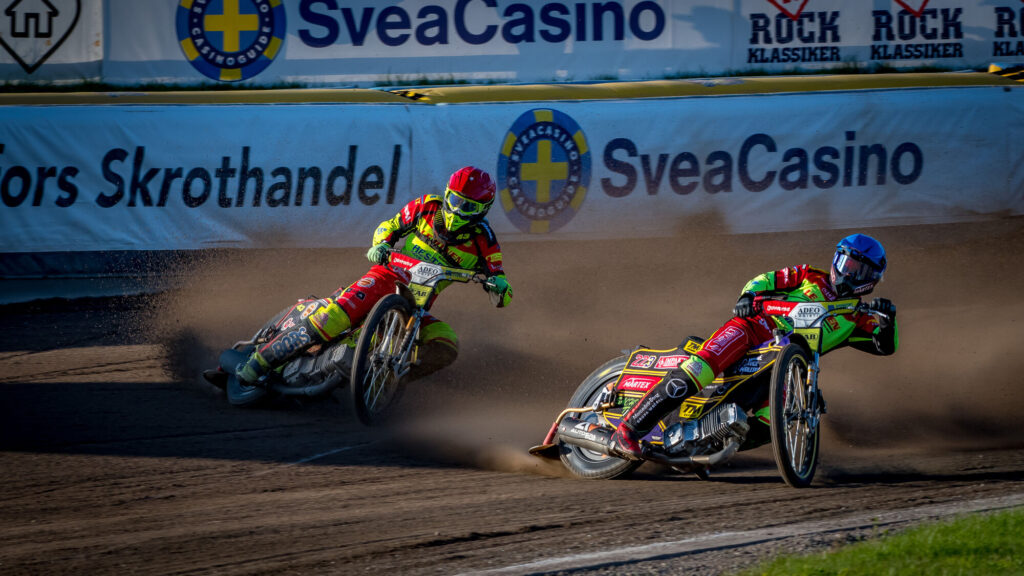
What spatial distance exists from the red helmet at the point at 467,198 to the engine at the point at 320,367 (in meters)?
1.41

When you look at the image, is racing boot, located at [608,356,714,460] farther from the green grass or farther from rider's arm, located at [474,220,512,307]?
rider's arm, located at [474,220,512,307]

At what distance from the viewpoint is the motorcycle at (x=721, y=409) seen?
6914mm

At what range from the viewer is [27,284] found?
1334 cm

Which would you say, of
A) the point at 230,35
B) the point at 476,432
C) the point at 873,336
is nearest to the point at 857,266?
the point at 873,336

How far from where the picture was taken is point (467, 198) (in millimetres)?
8961

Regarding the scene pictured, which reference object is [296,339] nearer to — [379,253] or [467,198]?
[379,253]

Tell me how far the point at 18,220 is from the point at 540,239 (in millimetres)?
6426

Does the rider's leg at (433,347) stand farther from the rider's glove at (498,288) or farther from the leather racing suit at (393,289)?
the rider's glove at (498,288)

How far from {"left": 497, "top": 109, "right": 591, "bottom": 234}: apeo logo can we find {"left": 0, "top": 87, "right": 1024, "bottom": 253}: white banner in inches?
0.7

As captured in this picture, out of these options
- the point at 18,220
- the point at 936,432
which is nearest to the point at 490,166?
the point at 18,220

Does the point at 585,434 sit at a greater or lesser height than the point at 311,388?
lesser

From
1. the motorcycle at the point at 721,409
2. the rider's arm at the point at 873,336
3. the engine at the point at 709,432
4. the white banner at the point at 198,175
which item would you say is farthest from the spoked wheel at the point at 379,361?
the white banner at the point at 198,175

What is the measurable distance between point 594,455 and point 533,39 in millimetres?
8704

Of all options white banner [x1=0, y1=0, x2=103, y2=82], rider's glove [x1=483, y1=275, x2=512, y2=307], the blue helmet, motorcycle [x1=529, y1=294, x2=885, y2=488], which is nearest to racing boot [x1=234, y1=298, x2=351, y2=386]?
rider's glove [x1=483, y1=275, x2=512, y2=307]
